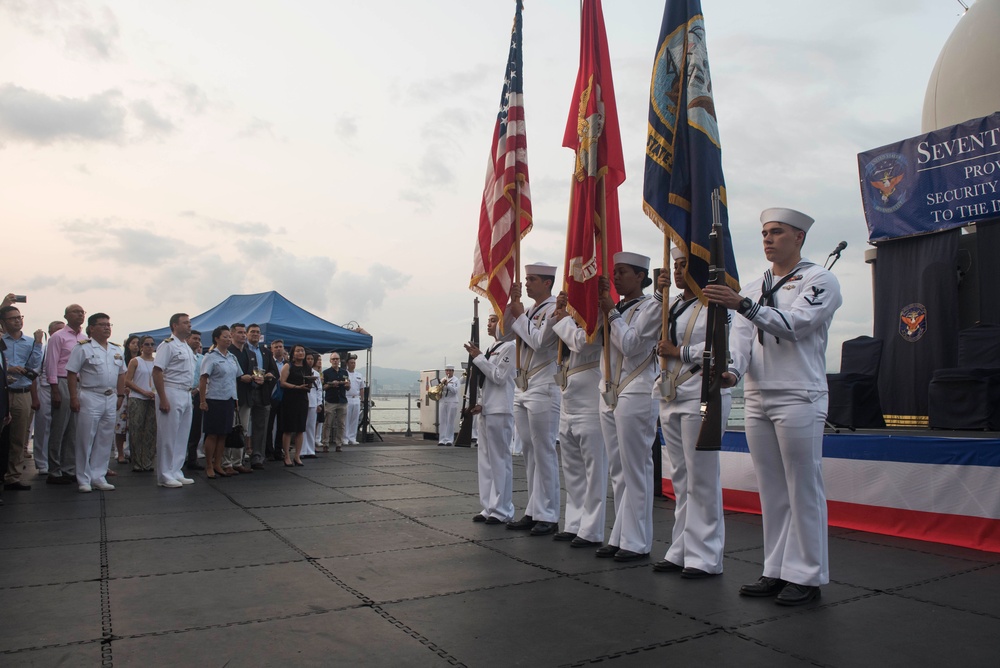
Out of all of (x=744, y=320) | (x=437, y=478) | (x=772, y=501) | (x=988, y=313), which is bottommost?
(x=437, y=478)

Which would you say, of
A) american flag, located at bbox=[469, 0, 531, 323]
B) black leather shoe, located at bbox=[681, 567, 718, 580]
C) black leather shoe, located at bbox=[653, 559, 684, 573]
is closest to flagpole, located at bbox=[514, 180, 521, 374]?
american flag, located at bbox=[469, 0, 531, 323]

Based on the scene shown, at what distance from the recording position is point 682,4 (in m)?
5.26

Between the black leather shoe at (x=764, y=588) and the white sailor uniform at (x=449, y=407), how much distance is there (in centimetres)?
1465

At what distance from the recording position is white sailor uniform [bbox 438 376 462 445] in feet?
60.7

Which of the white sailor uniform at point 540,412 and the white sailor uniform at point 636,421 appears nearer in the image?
the white sailor uniform at point 636,421

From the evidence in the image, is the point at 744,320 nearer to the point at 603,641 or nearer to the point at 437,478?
the point at 603,641

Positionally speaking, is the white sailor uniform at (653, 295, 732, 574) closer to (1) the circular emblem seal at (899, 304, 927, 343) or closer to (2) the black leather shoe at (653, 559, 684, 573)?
(2) the black leather shoe at (653, 559, 684, 573)

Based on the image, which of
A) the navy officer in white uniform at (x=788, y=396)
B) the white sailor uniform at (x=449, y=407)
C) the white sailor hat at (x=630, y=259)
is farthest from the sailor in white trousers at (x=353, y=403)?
the navy officer in white uniform at (x=788, y=396)

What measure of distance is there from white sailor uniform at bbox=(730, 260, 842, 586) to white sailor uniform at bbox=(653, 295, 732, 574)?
41 centimetres

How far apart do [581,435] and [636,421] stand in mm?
662

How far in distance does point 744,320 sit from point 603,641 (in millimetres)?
2113

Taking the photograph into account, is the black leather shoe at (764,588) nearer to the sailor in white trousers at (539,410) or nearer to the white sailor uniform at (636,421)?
the white sailor uniform at (636,421)

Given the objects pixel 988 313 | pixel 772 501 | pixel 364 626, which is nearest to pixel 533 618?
pixel 364 626

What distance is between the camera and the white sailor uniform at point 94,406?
27.6 feet
